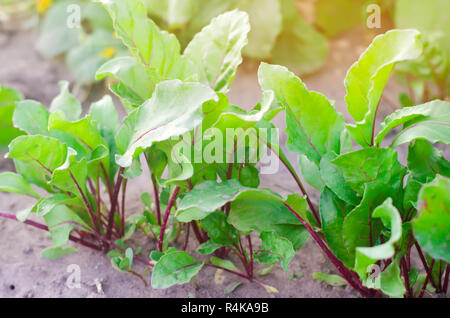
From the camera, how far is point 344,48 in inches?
99.6

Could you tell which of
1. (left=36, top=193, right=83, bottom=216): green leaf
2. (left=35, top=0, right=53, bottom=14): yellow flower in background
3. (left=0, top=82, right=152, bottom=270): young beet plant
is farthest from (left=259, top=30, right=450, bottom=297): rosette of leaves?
(left=35, top=0, right=53, bottom=14): yellow flower in background

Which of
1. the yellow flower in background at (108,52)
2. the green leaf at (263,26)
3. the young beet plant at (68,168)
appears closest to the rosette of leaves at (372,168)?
the young beet plant at (68,168)

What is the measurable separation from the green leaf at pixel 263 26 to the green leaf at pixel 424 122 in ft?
3.82

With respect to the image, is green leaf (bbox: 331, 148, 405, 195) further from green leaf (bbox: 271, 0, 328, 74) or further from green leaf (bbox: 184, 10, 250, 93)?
green leaf (bbox: 271, 0, 328, 74)

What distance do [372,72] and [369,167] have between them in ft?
0.71

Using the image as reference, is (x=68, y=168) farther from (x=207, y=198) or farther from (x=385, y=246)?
(x=385, y=246)

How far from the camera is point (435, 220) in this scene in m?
0.97

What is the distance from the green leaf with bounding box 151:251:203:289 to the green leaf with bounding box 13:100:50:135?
1.69ft

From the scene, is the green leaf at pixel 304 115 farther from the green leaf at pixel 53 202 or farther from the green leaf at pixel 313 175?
the green leaf at pixel 53 202

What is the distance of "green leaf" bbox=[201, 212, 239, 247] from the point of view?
4.23 ft

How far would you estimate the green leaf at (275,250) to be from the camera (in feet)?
3.84

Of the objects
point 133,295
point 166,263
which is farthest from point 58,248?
point 166,263

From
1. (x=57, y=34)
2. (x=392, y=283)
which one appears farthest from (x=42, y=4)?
(x=392, y=283)

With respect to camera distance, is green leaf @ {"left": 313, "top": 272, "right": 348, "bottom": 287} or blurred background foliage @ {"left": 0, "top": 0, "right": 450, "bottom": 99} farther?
blurred background foliage @ {"left": 0, "top": 0, "right": 450, "bottom": 99}
